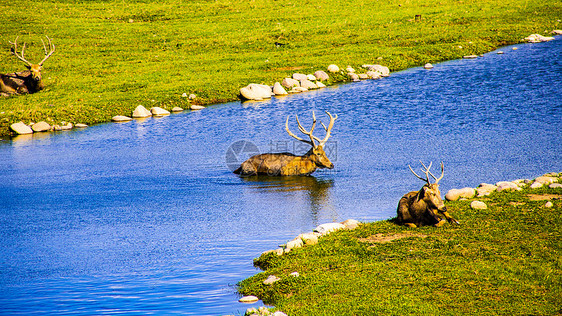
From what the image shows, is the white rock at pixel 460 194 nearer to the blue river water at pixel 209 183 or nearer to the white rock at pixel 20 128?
the blue river water at pixel 209 183

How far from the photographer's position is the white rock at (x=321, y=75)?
34.5 metres

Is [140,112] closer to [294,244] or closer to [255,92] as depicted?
[255,92]

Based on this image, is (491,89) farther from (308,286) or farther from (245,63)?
(308,286)

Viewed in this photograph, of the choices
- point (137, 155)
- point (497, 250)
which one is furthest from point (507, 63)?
point (497, 250)

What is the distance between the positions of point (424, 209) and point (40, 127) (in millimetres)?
21631

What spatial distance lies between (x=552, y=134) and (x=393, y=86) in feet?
42.2

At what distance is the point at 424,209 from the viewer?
37.3 ft

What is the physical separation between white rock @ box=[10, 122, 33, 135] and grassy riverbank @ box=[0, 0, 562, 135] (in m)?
0.50

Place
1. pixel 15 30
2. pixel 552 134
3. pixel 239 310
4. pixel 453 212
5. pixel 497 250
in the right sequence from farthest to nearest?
pixel 15 30
pixel 552 134
pixel 453 212
pixel 497 250
pixel 239 310

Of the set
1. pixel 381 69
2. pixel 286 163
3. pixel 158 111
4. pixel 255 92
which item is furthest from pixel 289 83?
→ pixel 286 163

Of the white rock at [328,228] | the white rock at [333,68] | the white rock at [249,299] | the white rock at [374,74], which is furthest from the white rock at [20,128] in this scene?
the white rock at [249,299]

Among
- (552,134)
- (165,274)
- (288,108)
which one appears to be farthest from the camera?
(288,108)

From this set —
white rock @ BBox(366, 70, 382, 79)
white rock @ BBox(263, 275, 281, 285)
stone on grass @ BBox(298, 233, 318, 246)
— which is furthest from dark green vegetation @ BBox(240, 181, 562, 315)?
white rock @ BBox(366, 70, 382, 79)

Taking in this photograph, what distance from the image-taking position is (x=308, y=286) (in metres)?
8.95
